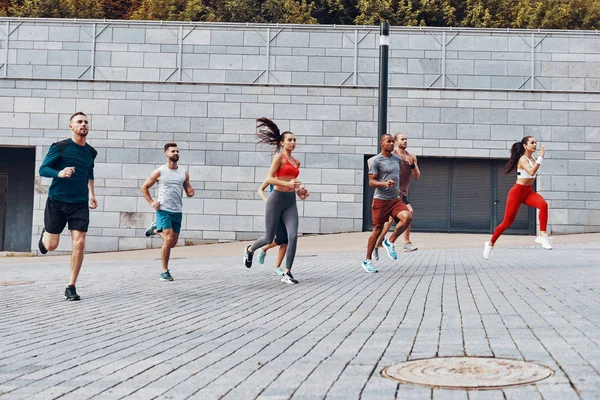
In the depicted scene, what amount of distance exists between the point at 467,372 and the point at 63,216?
5708 mm

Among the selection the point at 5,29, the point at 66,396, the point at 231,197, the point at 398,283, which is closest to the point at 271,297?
the point at 398,283

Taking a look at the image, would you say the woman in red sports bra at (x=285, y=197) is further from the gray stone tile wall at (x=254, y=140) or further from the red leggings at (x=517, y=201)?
the gray stone tile wall at (x=254, y=140)

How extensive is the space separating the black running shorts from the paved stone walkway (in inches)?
29.9

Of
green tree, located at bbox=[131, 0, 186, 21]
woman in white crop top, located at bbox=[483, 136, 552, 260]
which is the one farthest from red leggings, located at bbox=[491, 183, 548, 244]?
green tree, located at bbox=[131, 0, 186, 21]

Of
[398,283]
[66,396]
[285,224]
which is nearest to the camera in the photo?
[66,396]

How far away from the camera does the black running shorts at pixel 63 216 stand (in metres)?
8.67

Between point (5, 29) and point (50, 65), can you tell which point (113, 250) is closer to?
point (50, 65)

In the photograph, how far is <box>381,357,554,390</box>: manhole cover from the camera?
3.94m

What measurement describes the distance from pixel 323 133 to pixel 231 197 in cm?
304

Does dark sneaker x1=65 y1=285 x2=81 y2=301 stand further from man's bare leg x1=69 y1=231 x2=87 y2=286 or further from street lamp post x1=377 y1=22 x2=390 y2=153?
street lamp post x1=377 y1=22 x2=390 y2=153

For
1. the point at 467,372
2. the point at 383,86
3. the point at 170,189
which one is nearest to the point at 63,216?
the point at 170,189

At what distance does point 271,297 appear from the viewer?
8352 millimetres

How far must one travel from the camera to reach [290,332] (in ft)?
19.4

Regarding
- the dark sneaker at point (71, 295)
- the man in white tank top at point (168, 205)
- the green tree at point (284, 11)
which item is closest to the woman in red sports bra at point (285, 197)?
the man in white tank top at point (168, 205)
